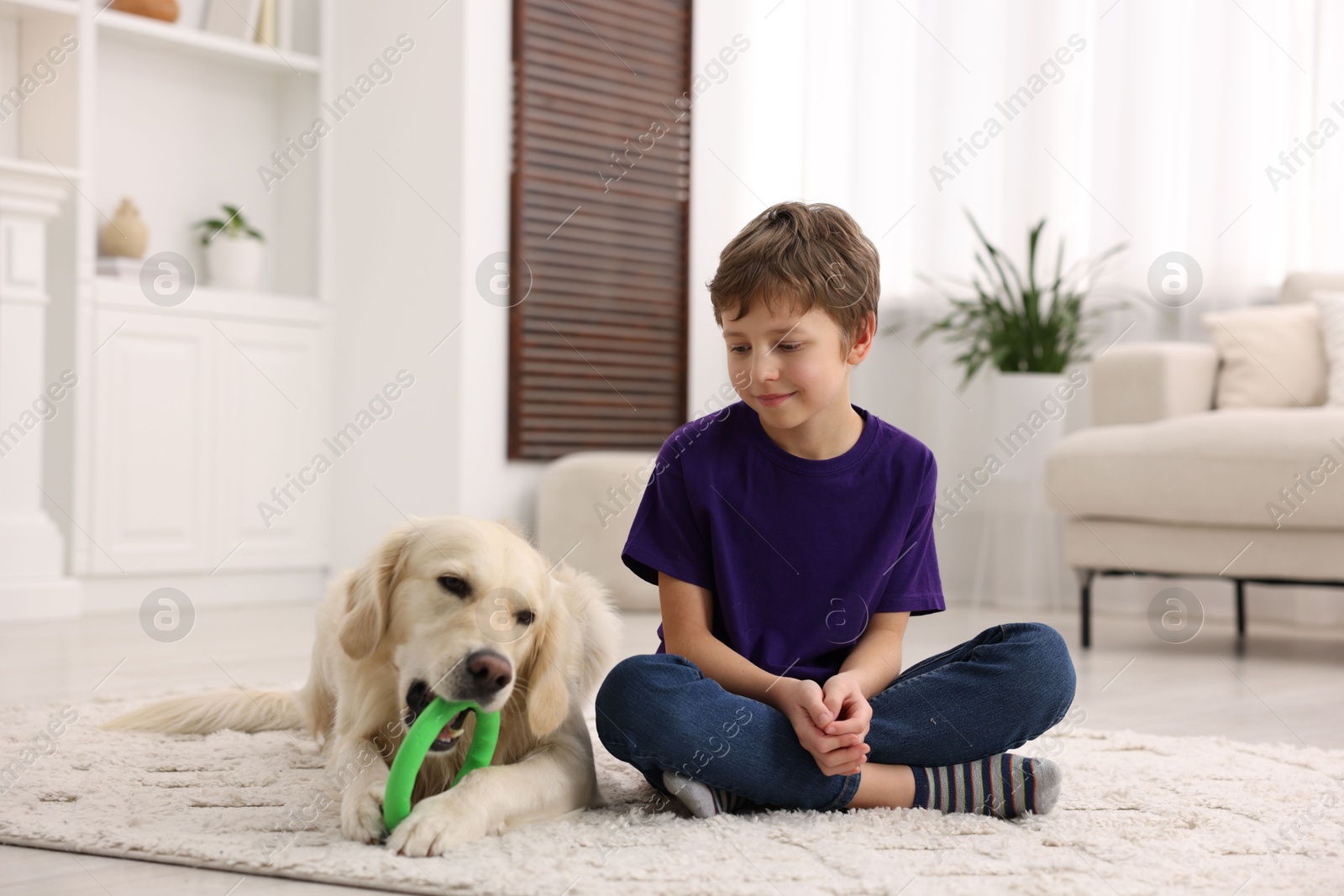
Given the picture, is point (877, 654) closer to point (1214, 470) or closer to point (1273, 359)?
point (1214, 470)

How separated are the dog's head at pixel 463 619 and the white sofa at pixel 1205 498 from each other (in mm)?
1982

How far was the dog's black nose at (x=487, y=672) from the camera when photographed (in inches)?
49.3

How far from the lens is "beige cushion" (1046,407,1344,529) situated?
9.10 ft

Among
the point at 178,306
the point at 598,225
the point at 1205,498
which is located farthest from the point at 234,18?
the point at 1205,498

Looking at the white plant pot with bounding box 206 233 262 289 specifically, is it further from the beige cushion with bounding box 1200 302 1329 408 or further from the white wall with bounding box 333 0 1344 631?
the beige cushion with bounding box 1200 302 1329 408

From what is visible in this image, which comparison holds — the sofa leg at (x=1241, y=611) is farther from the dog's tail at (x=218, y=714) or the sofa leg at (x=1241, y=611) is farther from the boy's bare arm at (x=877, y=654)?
the dog's tail at (x=218, y=714)

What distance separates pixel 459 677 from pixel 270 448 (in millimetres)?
3088

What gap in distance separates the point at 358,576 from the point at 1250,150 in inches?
141

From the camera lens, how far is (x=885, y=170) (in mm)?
4773

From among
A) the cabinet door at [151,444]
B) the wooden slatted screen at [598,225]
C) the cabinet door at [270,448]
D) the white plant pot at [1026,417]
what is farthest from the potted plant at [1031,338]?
the cabinet door at [151,444]

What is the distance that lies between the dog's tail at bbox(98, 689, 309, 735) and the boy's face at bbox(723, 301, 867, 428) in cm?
87

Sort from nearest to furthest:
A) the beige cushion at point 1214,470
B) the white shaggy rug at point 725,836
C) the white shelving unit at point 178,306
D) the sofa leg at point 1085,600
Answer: the white shaggy rug at point 725,836
the beige cushion at point 1214,470
the sofa leg at point 1085,600
the white shelving unit at point 178,306

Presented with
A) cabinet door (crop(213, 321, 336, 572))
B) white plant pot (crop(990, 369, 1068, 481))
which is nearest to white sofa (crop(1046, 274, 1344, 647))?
white plant pot (crop(990, 369, 1068, 481))

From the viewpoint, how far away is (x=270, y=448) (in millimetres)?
4141
